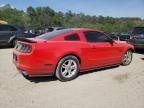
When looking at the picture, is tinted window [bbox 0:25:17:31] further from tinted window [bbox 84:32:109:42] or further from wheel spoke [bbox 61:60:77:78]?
wheel spoke [bbox 61:60:77:78]

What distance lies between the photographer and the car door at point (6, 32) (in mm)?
13448

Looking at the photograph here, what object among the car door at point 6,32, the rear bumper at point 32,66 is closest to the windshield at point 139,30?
the car door at point 6,32

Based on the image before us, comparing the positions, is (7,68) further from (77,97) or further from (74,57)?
(77,97)

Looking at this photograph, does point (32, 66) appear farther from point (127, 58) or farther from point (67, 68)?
point (127, 58)

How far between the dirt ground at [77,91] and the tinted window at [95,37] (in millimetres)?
1091

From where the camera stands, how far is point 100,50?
269 inches

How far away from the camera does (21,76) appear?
6469 millimetres

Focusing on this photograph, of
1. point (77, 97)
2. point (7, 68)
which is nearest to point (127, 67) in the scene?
point (77, 97)

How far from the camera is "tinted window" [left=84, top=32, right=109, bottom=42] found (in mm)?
6666

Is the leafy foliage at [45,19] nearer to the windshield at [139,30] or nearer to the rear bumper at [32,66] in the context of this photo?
the windshield at [139,30]

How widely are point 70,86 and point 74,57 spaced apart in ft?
3.12

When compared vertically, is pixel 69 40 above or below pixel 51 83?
above

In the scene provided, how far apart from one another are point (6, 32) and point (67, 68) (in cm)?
871

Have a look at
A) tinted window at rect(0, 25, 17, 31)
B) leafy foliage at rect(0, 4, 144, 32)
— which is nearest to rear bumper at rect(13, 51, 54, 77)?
tinted window at rect(0, 25, 17, 31)
